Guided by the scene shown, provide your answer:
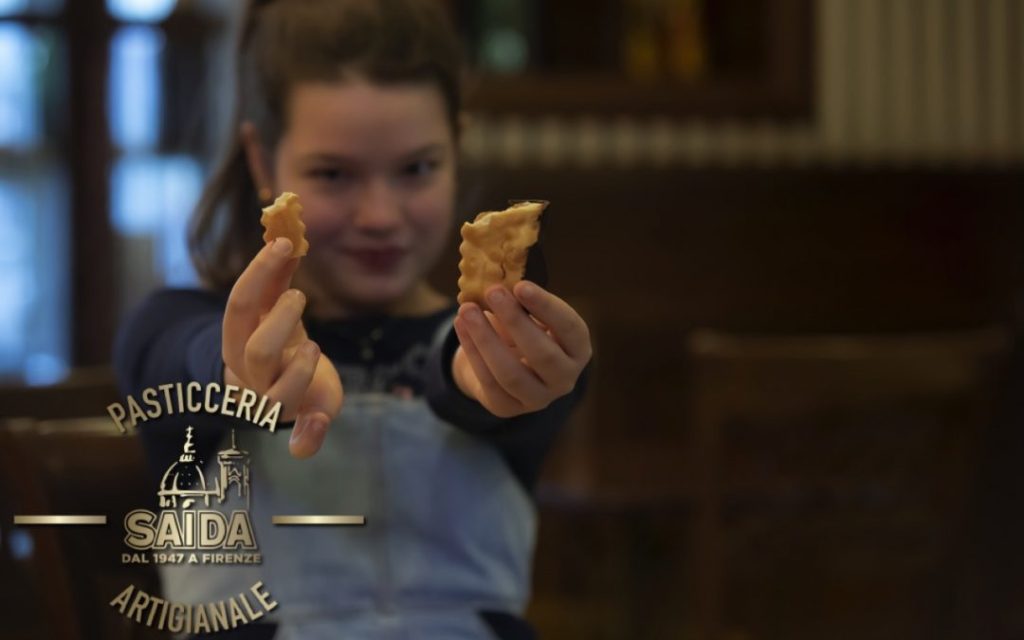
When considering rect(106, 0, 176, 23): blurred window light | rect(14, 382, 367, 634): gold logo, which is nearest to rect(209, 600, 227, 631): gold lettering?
rect(14, 382, 367, 634): gold logo

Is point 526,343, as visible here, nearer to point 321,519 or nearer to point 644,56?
point 321,519

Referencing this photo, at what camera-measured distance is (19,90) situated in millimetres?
2328

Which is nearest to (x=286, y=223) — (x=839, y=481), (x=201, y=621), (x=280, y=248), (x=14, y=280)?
(x=280, y=248)

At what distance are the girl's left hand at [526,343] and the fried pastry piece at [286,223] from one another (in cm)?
5

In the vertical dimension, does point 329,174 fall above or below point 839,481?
above

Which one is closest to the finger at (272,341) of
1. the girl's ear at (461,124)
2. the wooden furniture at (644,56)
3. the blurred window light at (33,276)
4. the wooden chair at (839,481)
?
the girl's ear at (461,124)

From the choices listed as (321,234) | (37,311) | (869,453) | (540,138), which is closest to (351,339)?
(321,234)

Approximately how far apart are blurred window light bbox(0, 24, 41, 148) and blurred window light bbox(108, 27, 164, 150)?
0.15 meters

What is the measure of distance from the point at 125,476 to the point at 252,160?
0.48 feet

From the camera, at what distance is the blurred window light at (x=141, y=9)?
2363 millimetres

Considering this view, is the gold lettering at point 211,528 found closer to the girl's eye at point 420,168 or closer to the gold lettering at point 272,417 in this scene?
the gold lettering at point 272,417

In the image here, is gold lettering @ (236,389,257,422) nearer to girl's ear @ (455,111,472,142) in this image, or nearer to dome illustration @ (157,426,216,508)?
Answer: dome illustration @ (157,426,216,508)

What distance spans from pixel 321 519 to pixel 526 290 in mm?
86

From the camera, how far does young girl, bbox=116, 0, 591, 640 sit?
32 cm
